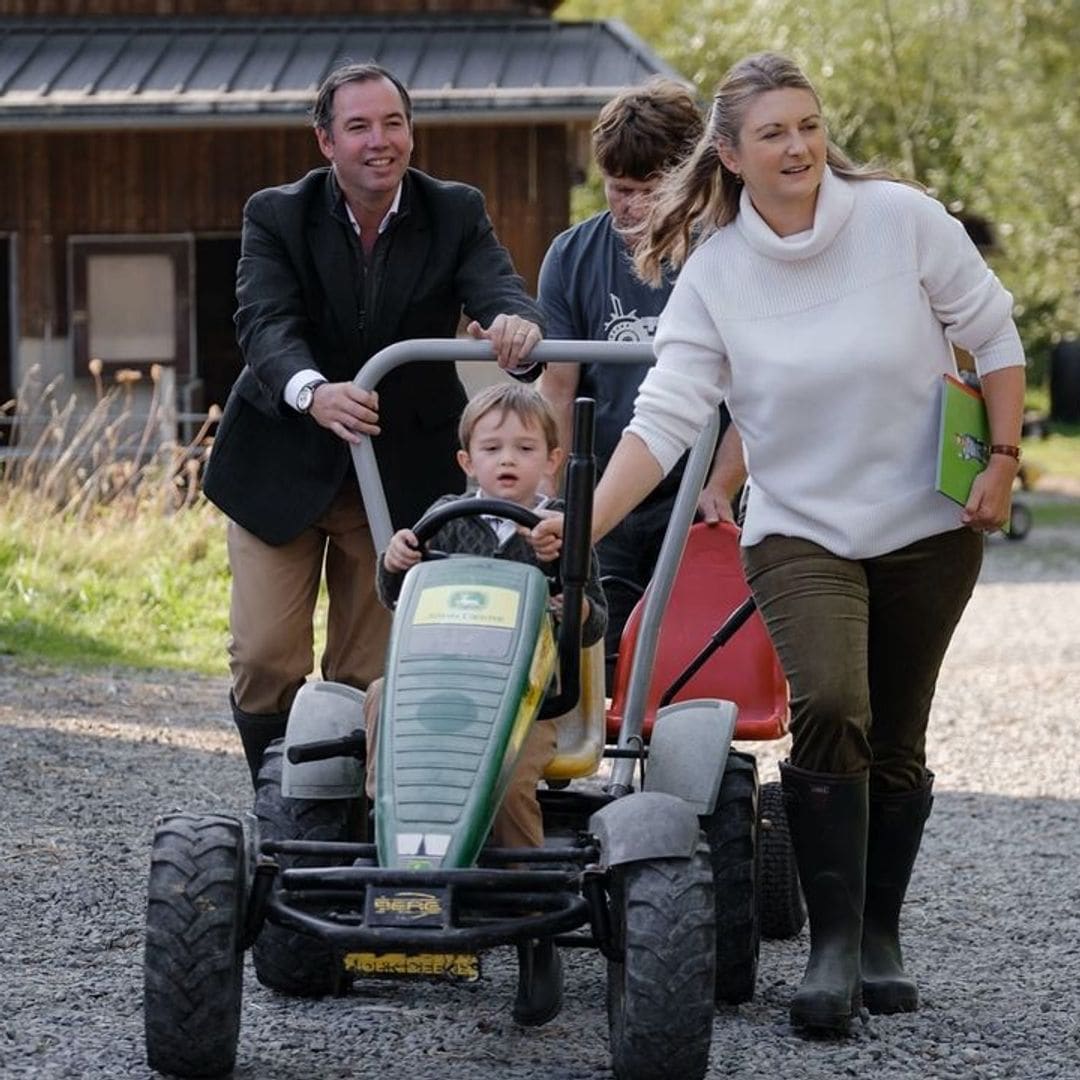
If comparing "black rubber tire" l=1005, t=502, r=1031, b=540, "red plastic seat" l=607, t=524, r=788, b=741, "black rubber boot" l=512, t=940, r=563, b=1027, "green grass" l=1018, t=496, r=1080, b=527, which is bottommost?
"green grass" l=1018, t=496, r=1080, b=527

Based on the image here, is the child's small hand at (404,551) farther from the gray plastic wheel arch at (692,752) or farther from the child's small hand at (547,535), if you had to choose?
the gray plastic wheel arch at (692,752)

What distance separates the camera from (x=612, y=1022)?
436 cm

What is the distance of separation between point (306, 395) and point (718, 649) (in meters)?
1.15

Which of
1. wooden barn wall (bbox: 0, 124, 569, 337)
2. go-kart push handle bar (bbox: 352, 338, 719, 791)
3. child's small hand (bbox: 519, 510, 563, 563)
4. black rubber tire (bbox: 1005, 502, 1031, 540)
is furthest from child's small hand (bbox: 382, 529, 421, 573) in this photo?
black rubber tire (bbox: 1005, 502, 1031, 540)

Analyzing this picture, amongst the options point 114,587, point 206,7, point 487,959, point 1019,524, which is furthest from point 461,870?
point 1019,524

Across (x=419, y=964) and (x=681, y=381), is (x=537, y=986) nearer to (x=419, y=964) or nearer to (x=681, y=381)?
(x=419, y=964)

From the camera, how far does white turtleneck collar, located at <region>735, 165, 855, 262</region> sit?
4.79 meters

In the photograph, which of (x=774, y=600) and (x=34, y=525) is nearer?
(x=774, y=600)

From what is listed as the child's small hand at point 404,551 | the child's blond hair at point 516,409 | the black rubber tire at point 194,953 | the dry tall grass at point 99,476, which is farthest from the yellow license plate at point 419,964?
the dry tall grass at point 99,476

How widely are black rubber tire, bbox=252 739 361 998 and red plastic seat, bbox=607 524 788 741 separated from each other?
0.84m

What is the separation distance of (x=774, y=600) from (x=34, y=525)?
838 centimetres

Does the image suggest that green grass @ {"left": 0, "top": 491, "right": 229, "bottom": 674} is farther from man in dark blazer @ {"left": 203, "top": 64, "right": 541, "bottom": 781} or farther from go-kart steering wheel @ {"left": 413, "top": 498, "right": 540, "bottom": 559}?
go-kart steering wheel @ {"left": 413, "top": 498, "right": 540, "bottom": 559}

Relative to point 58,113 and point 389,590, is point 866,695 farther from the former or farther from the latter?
point 58,113

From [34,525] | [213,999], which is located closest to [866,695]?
[213,999]
